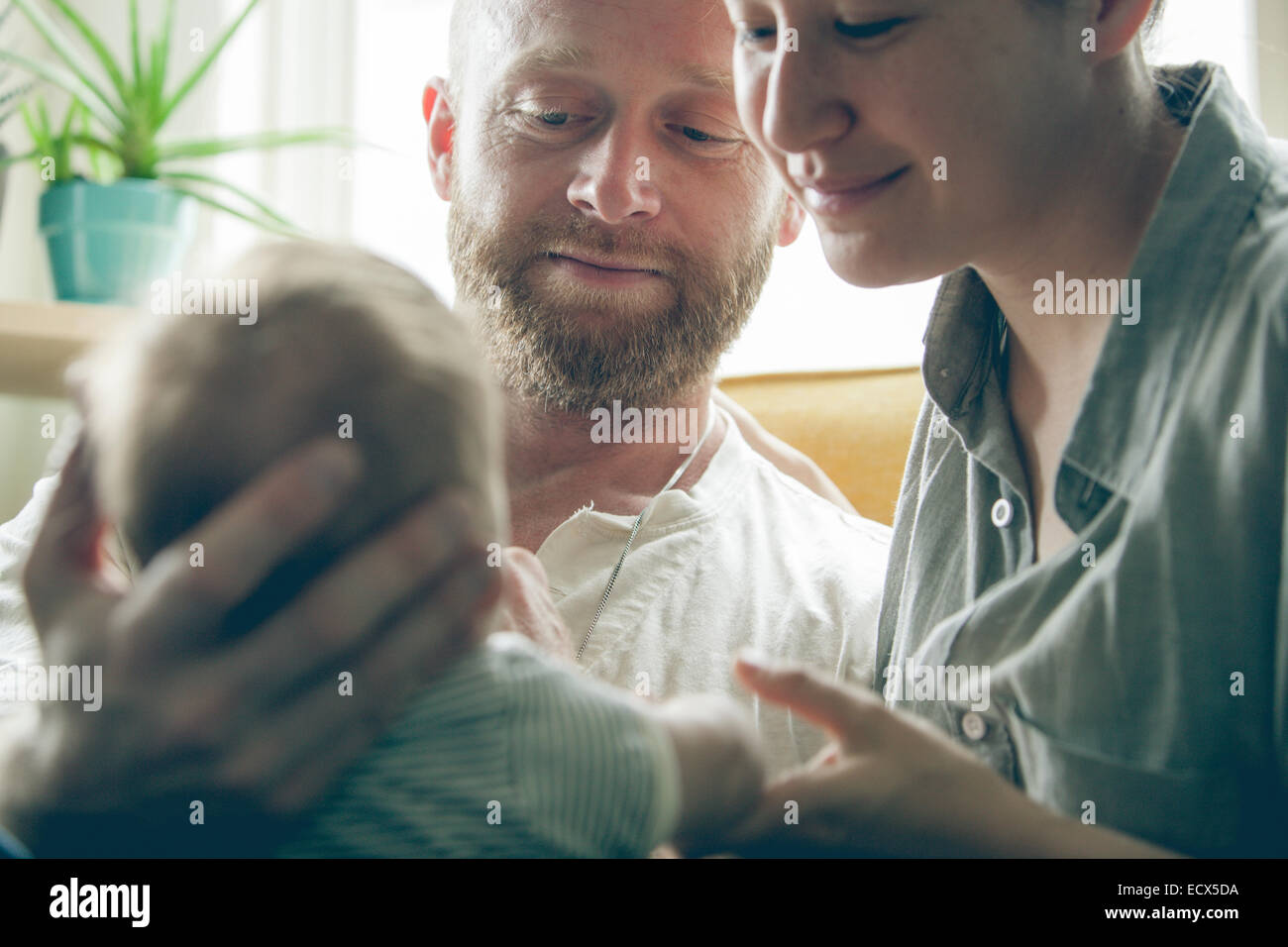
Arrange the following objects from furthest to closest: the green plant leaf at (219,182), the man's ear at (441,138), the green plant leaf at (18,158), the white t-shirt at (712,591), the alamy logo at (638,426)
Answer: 1. the green plant leaf at (219,182)
2. the green plant leaf at (18,158)
3. the man's ear at (441,138)
4. the alamy logo at (638,426)
5. the white t-shirt at (712,591)

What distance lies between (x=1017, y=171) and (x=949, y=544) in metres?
0.34

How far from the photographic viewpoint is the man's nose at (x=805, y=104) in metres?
0.73

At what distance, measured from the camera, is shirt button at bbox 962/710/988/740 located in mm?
792

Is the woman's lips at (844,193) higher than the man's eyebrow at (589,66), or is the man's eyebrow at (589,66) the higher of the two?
the man's eyebrow at (589,66)

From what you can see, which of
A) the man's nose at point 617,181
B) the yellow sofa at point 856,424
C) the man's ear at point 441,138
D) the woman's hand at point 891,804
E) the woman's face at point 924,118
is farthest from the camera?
the man's ear at point 441,138

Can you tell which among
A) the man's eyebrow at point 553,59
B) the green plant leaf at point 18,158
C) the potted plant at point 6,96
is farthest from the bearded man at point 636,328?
the potted plant at point 6,96

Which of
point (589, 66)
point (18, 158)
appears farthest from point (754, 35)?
point (18, 158)

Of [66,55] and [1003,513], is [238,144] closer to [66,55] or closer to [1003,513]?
[66,55]

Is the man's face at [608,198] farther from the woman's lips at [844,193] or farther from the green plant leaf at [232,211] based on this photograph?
the green plant leaf at [232,211]

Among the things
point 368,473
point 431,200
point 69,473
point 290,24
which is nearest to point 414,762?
point 368,473

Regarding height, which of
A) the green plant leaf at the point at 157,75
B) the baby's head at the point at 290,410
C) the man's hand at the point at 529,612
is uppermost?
the green plant leaf at the point at 157,75

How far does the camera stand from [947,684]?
0.81 metres

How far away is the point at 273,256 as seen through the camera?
60cm

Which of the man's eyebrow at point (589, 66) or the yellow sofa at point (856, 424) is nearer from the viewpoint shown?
the man's eyebrow at point (589, 66)
